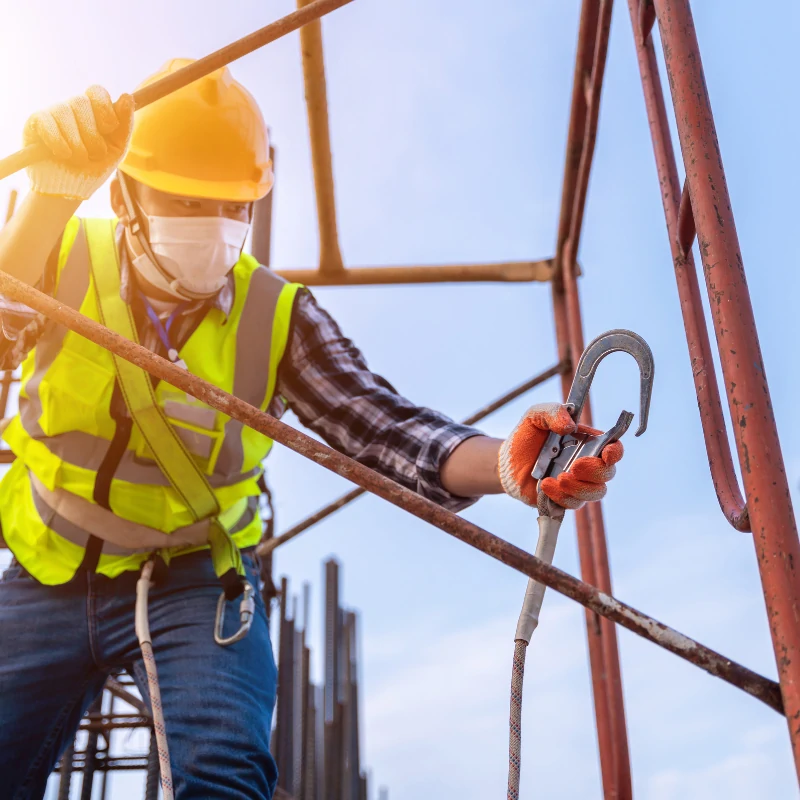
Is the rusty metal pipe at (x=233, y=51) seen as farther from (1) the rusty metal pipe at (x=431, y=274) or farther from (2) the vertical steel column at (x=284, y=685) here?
(2) the vertical steel column at (x=284, y=685)

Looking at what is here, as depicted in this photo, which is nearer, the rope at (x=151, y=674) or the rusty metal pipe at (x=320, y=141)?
the rope at (x=151, y=674)

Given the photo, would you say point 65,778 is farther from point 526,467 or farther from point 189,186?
point 526,467

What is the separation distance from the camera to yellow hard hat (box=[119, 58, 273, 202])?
2.79 metres

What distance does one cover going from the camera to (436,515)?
1.43 metres

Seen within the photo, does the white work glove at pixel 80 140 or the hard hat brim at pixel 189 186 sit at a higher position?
the hard hat brim at pixel 189 186

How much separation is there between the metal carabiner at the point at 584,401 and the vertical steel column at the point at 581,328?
1.83 m

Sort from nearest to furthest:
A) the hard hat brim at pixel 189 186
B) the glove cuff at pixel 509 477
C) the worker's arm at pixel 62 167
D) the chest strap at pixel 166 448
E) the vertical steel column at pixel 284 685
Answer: the glove cuff at pixel 509 477, the worker's arm at pixel 62 167, the chest strap at pixel 166 448, the hard hat brim at pixel 189 186, the vertical steel column at pixel 284 685

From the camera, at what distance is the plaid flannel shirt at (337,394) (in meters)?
2.34

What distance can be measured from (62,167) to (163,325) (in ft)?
2.08

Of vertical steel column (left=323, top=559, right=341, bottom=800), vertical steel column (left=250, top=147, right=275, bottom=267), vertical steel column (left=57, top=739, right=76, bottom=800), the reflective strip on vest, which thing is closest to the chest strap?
the reflective strip on vest

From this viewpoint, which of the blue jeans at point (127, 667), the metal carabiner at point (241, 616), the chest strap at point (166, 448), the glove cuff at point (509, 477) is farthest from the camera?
the chest strap at point (166, 448)

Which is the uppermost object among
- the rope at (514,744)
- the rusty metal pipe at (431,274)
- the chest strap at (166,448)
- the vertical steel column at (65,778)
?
the rusty metal pipe at (431,274)

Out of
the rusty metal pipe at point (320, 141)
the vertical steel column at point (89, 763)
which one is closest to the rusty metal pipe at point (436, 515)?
the rusty metal pipe at point (320, 141)

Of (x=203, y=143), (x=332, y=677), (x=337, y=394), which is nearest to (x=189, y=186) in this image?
(x=203, y=143)
